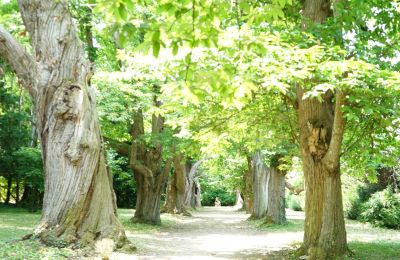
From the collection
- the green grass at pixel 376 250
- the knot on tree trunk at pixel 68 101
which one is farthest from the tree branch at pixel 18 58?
the green grass at pixel 376 250

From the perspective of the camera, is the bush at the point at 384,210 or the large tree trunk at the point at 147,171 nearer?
the bush at the point at 384,210

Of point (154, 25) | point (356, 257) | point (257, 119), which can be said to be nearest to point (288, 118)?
point (257, 119)

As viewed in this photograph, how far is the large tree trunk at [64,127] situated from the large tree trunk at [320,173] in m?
4.46

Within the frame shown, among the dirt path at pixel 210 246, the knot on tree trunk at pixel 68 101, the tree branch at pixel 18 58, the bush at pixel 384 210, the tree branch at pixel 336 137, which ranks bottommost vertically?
the dirt path at pixel 210 246

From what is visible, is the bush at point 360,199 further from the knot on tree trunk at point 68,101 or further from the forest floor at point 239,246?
the knot on tree trunk at point 68,101

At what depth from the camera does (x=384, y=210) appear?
19.0 metres

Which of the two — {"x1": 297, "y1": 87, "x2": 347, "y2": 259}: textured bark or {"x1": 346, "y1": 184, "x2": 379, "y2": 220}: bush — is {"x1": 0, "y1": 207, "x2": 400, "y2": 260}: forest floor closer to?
{"x1": 297, "y1": 87, "x2": 347, "y2": 259}: textured bark

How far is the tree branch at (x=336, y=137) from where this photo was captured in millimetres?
8391

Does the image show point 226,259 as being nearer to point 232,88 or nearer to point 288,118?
point 288,118

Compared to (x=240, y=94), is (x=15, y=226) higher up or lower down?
lower down

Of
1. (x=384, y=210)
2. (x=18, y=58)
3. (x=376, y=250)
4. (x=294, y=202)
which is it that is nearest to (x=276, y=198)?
→ (x=384, y=210)

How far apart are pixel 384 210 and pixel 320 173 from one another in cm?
1060

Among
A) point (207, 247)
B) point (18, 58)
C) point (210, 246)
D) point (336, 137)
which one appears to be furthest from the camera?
point (210, 246)

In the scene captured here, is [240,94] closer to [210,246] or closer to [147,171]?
[210,246]
